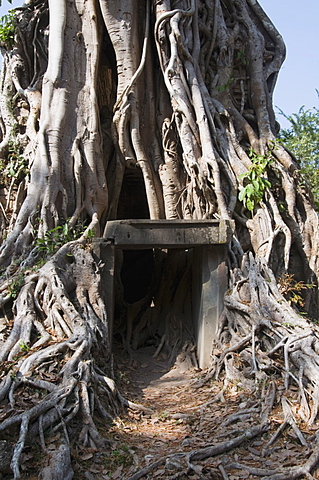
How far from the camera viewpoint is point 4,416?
3.08 m

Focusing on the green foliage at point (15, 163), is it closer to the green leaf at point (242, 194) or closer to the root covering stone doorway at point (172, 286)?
the root covering stone doorway at point (172, 286)

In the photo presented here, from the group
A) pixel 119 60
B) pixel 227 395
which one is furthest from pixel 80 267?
pixel 119 60

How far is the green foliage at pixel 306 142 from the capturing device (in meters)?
11.4

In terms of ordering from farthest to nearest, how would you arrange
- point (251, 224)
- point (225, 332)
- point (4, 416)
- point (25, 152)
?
point (25, 152)
point (251, 224)
point (225, 332)
point (4, 416)

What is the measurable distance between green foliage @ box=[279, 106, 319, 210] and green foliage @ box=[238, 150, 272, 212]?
474cm

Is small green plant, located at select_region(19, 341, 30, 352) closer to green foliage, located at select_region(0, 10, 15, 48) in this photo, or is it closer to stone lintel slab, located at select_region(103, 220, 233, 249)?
stone lintel slab, located at select_region(103, 220, 233, 249)

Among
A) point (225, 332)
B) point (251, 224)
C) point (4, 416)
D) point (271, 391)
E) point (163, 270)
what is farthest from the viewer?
point (163, 270)

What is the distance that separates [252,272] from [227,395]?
4.90ft

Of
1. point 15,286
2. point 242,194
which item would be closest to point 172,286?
point 242,194

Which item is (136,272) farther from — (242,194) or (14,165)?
(242,194)

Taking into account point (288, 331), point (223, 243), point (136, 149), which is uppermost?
point (136, 149)

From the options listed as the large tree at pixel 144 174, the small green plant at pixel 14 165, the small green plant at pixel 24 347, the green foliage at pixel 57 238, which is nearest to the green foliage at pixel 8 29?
the large tree at pixel 144 174

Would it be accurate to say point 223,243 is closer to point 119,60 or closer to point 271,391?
point 271,391

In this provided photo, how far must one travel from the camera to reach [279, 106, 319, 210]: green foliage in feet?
37.3
